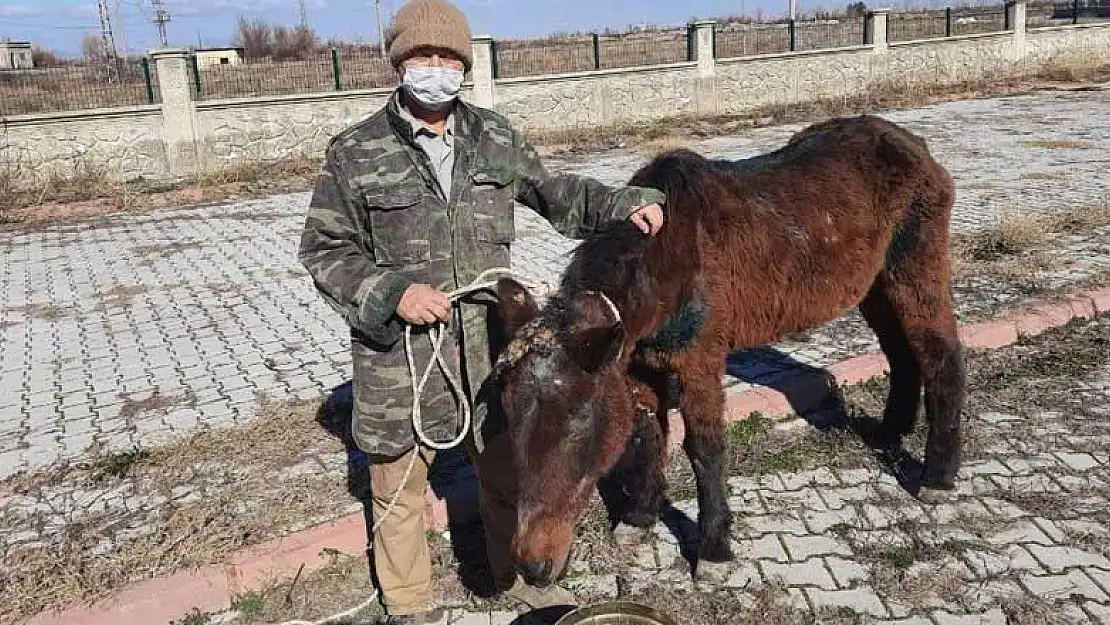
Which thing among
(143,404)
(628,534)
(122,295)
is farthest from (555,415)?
(122,295)

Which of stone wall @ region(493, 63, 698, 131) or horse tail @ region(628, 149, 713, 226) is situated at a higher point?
stone wall @ region(493, 63, 698, 131)

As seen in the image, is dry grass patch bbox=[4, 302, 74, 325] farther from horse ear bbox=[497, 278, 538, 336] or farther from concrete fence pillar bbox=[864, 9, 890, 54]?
concrete fence pillar bbox=[864, 9, 890, 54]

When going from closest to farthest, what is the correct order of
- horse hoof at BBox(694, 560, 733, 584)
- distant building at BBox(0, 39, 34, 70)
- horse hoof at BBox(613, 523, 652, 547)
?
horse hoof at BBox(694, 560, 733, 584) → horse hoof at BBox(613, 523, 652, 547) → distant building at BBox(0, 39, 34, 70)

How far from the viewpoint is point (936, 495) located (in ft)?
13.2

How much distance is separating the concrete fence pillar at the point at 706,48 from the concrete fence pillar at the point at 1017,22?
10793mm

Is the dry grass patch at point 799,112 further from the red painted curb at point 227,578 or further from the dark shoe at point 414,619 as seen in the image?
the dark shoe at point 414,619

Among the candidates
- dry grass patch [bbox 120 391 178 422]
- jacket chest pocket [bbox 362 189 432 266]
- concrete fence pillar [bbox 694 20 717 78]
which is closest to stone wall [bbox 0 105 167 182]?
dry grass patch [bbox 120 391 178 422]

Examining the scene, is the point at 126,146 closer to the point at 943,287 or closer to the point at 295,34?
the point at 943,287

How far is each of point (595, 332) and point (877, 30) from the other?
22750 mm

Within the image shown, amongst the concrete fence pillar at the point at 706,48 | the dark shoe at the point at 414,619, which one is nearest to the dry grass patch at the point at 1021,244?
Answer: the dark shoe at the point at 414,619

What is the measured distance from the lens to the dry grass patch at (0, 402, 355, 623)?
11.7 feet

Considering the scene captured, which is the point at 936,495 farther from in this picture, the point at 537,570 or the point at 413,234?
the point at 413,234

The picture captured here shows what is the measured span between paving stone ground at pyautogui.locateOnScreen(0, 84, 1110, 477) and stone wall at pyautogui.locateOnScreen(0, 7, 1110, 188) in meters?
2.54

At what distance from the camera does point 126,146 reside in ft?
46.4
